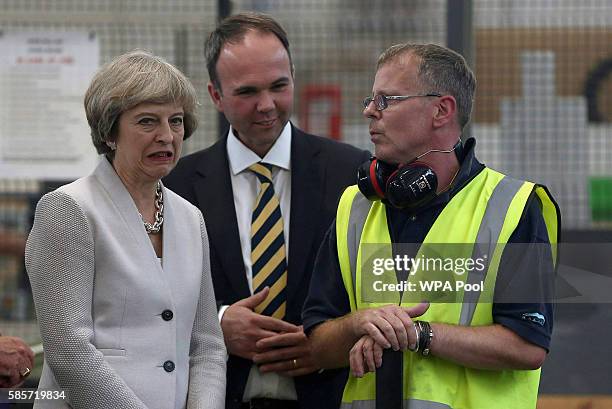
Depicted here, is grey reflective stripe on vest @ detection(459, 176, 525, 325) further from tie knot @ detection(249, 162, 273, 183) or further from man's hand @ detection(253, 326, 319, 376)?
tie knot @ detection(249, 162, 273, 183)

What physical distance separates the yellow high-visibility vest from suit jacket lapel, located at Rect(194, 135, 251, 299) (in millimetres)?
667

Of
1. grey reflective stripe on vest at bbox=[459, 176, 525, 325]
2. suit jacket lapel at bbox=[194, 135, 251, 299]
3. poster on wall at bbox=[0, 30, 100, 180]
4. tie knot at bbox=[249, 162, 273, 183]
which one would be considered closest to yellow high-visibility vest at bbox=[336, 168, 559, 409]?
grey reflective stripe on vest at bbox=[459, 176, 525, 325]

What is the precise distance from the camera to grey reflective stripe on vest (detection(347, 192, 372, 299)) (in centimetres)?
350

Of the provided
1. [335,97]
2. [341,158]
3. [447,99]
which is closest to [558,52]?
[335,97]

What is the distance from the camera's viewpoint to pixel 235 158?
4223 mm

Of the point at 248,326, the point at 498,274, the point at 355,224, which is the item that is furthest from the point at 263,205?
the point at 498,274

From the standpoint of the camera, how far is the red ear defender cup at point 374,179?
3494 mm

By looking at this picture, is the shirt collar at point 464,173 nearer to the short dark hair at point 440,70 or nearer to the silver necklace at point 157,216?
the short dark hair at point 440,70

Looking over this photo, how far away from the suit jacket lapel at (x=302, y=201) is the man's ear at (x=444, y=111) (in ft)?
2.36

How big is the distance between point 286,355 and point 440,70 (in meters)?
1.08

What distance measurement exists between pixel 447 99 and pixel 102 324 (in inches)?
48.3

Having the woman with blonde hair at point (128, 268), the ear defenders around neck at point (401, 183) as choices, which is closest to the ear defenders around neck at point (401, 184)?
the ear defenders around neck at point (401, 183)

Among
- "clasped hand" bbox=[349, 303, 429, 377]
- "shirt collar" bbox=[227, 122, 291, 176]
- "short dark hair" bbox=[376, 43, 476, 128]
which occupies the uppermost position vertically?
"short dark hair" bbox=[376, 43, 476, 128]

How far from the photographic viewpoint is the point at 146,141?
3.39 m
